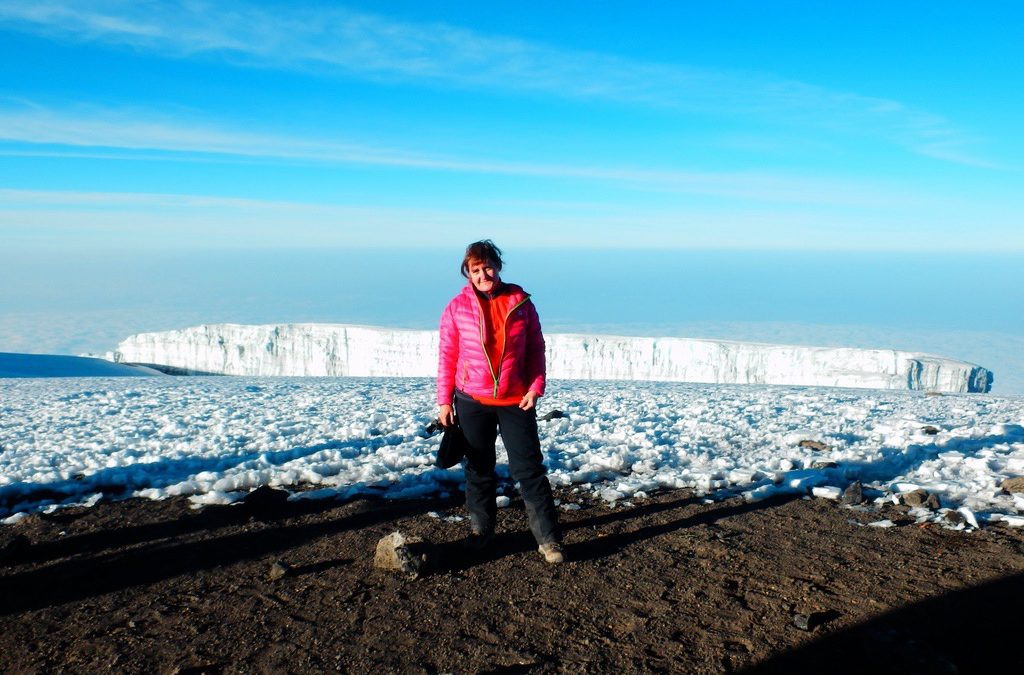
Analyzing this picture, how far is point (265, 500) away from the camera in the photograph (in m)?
5.20

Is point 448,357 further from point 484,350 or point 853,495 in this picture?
point 853,495

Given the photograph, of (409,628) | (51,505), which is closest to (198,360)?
(51,505)

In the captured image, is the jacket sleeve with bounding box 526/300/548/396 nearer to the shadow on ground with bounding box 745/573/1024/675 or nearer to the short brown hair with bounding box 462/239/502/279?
the short brown hair with bounding box 462/239/502/279

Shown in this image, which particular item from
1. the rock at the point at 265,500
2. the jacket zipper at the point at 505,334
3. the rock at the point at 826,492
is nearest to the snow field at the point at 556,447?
the rock at the point at 826,492

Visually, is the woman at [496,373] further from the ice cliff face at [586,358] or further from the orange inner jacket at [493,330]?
the ice cliff face at [586,358]

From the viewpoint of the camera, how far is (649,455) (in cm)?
681

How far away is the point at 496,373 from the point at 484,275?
22.1 inches

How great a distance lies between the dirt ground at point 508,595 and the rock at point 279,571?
3 centimetres

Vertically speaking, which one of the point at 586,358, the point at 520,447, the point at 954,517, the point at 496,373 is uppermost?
the point at 496,373

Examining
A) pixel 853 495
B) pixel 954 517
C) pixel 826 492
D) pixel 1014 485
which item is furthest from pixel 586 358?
pixel 954 517

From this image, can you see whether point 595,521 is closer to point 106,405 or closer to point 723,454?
point 723,454

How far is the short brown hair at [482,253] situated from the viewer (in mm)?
4000

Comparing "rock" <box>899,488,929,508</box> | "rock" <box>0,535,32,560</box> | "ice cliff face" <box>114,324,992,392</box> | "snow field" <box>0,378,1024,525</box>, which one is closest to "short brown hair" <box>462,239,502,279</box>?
"snow field" <box>0,378,1024,525</box>

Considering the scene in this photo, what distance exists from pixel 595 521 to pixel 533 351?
4.85ft
